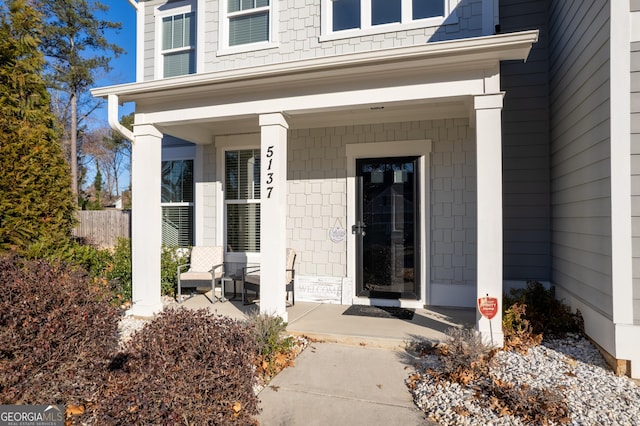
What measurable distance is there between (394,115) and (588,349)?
3.47 metres

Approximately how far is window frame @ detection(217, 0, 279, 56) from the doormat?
4120 millimetres

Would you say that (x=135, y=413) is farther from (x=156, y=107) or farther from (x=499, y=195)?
(x=156, y=107)

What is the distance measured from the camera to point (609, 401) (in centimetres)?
280

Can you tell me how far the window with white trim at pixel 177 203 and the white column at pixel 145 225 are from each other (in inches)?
67.9

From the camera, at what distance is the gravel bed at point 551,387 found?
8.65 feet

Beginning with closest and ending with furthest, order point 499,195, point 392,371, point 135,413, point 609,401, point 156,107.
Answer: point 135,413 < point 609,401 < point 392,371 < point 499,195 < point 156,107

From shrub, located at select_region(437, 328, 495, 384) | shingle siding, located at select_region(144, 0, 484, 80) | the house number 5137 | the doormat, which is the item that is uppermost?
shingle siding, located at select_region(144, 0, 484, 80)

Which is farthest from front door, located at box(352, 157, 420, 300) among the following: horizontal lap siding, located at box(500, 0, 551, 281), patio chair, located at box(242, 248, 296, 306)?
horizontal lap siding, located at box(500, 0, 551, 281)

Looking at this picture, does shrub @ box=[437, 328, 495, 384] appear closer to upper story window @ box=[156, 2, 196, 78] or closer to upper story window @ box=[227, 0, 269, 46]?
upper story window @ box=[227, 0, 269, 46]

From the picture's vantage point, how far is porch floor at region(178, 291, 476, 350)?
4.10m

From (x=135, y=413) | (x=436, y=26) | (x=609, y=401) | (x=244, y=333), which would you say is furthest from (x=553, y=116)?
(x=135, y=413)

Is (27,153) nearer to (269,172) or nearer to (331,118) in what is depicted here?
(269,172)

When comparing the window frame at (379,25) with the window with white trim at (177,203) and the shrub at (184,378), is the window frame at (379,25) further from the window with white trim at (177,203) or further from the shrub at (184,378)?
the shrub at (184,378)

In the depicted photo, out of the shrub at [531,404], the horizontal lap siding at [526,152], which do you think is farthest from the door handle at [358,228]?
the shrub at [531,404]
